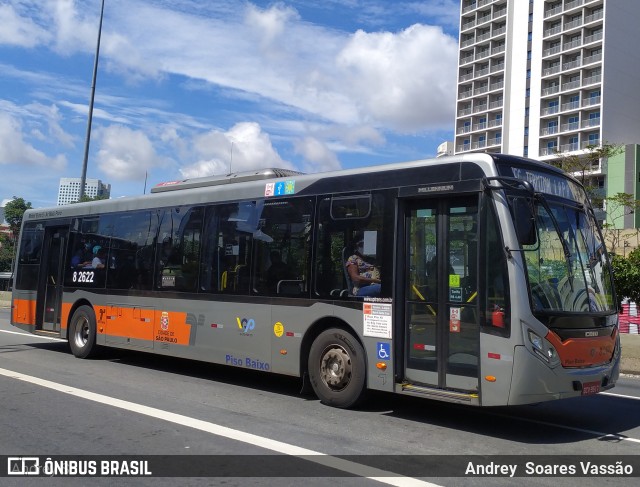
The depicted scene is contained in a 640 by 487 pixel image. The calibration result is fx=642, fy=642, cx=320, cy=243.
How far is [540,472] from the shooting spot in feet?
19.2

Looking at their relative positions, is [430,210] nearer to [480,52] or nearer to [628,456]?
[628,456]

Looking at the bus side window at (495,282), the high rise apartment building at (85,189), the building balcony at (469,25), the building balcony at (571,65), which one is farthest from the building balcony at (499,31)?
the bus side window at (495,282)

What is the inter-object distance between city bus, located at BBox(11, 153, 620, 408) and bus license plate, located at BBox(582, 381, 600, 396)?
20mm

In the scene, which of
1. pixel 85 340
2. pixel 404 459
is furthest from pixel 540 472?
pixel 85 340

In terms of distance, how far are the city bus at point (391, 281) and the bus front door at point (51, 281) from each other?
280 cm

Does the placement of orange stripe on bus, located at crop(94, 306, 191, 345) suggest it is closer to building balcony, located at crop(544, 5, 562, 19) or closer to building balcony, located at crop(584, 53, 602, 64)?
building balcony, located at crop(584, 53, 602, 64)

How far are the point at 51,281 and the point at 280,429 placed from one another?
29.2 feet

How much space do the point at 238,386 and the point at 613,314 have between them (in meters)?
5.58

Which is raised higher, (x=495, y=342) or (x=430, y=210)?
(x=430, y=210)

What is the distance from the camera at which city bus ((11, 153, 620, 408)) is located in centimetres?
698

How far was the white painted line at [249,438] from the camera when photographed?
555 centimetres

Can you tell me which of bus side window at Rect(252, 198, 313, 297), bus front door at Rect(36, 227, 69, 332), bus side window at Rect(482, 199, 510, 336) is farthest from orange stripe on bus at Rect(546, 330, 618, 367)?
bus front door at Rect(36, 227, 69, 332)

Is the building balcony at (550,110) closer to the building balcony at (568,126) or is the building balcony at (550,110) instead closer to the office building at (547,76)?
the office building at (547,76)

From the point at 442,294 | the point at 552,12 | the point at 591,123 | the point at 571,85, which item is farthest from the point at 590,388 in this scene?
the point at 552,12
